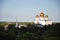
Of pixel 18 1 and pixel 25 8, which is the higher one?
pixel 18 1

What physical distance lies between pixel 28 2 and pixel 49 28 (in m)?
0.56

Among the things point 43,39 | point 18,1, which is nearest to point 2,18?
point 18,1

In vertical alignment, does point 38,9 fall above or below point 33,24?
above

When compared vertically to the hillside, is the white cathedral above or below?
above

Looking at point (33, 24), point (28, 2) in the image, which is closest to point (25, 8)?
point (28, 2)

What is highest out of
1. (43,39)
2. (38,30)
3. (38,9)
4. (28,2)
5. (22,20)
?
(28,2)

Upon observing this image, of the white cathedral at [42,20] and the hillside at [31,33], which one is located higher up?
the white cathedral at [42,20]

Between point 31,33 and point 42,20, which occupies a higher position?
point 42,20

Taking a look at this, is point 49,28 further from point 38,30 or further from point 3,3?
point 3,3

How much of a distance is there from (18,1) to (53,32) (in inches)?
30.8

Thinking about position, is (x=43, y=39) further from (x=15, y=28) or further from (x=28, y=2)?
(x=28, y=2)

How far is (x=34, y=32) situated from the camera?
76.6 inches

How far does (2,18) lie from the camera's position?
1.99m

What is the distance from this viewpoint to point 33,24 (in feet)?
6.49
